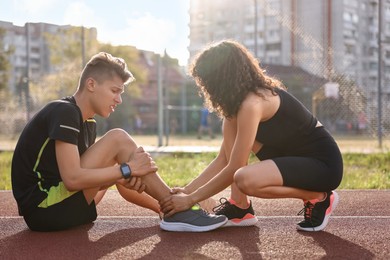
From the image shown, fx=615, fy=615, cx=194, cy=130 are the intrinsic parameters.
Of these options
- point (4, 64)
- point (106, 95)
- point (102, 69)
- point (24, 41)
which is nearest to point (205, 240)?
point (106, 95)

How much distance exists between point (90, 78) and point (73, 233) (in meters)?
0.89

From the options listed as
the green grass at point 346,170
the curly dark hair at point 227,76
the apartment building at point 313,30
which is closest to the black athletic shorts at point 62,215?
the curly dark hair at point 227,76

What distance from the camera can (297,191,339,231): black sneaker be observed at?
3.54 m

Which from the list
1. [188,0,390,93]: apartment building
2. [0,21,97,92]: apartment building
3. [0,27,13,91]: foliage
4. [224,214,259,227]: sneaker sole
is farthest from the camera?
[0,27,13,91]: foliage

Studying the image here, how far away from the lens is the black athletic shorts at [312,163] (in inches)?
134

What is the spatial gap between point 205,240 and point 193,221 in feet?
0.70

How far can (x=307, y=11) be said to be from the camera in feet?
56.0

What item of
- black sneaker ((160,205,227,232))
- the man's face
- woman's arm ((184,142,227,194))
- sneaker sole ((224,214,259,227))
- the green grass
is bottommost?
the green grass

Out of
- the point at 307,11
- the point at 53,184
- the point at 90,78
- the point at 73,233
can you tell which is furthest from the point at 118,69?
the point at 307,11

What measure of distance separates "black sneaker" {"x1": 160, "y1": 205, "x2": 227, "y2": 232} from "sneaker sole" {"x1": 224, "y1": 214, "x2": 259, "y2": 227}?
0.15 meters

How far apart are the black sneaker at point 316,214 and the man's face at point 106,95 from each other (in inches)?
50.0

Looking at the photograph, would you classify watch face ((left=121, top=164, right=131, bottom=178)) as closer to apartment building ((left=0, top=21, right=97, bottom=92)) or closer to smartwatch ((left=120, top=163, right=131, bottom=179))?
smartwatch ((left=120, top=163, right=131, bottom=179))

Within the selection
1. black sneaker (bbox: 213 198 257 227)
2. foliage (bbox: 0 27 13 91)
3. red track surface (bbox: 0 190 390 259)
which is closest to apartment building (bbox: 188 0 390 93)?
foliage (bbox: 0 27 13 91)

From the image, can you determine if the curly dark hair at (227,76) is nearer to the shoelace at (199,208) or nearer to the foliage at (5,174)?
the shoelace at (199,208)
